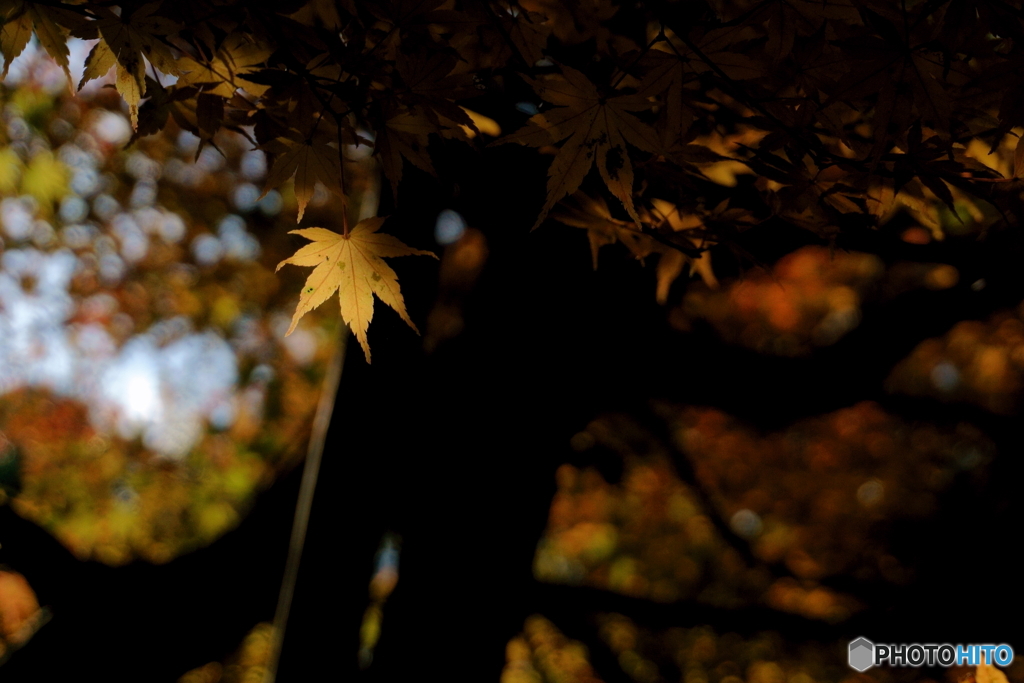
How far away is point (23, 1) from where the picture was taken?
98 centimetres

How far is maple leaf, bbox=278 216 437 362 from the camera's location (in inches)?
40.6

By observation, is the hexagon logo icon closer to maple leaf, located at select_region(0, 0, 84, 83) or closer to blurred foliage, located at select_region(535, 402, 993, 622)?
maple leaf, located at select_region(0, 0, 84, 83)

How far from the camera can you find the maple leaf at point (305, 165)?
1.05 meters

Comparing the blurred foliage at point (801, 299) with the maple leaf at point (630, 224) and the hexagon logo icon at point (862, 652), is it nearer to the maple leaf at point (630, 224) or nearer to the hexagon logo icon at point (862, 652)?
the hexagon logo icon at point (862, 652)

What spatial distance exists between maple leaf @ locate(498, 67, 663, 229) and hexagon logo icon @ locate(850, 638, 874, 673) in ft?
7.39

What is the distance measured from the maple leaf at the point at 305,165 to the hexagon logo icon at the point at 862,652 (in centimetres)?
249

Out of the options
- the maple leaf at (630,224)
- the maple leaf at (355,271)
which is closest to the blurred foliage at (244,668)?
the maple leaf at (355,271)

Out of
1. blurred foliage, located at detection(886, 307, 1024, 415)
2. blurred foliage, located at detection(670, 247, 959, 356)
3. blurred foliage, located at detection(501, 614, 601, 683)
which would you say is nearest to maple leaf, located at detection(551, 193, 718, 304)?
blurred foliage, located at detection(501, 614, 601, 683)

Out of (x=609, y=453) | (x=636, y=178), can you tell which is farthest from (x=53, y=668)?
(x=636, y=178)

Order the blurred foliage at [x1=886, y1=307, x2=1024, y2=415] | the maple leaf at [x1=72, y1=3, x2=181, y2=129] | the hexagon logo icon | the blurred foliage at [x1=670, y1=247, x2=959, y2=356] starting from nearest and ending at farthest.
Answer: the maple leaf at [x1=72, y1=3, x2=181, y2=129]
the hexagon logo icon
the blurred foliage at [x1=886, y1=307, x2=1024, y2=415]
the blurred foliage at [x1=670, y1=247, x2=959, y2=356]

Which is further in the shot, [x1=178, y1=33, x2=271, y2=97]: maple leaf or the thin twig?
the thin twig

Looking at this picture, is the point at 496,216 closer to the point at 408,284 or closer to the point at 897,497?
the point at 408,284

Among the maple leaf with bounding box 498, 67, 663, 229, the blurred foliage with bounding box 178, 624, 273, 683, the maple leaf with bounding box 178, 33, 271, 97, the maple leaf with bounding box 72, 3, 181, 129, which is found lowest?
the blurred foliage with bounding box 178, 624, 273, 683

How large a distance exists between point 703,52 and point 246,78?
0.77 meters
